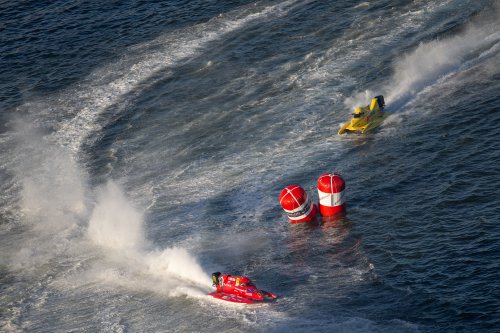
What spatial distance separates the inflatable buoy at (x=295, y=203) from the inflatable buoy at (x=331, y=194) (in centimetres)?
90

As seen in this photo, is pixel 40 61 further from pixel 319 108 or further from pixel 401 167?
pixel 401 167

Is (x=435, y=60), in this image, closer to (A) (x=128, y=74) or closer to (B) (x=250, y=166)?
(B) (x=250, y=166)

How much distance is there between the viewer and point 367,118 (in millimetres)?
48969

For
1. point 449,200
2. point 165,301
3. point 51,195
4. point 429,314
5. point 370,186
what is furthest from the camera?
point 51,195

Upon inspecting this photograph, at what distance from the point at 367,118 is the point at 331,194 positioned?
34.2ft

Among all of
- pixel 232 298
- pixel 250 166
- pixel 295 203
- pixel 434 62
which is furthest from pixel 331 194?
pixel 434 62

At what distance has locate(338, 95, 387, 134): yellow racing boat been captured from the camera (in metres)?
48.5

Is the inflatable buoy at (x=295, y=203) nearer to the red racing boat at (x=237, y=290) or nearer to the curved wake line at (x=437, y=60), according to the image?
the red racing boat at (x=237, y=290)

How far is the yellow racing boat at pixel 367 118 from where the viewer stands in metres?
48.5

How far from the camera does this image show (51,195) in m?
49.0

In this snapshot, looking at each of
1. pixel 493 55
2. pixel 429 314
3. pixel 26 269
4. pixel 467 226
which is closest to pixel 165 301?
pixel 26 269

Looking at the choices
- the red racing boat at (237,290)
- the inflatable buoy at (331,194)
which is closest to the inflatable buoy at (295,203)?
the inflatable buoy at (331,194)

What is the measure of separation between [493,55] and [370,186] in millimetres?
18096

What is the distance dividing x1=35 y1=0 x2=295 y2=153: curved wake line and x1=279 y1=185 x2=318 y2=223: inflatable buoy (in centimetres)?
2012
